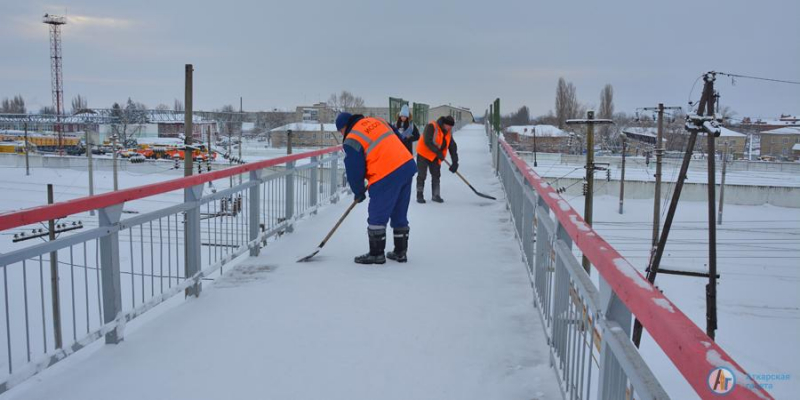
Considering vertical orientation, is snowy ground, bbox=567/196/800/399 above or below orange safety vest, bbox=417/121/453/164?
below

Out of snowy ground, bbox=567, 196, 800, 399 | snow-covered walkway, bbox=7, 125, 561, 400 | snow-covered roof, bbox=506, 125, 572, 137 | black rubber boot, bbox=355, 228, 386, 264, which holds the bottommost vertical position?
snowy ground, bbox=567, 196, 800, 399

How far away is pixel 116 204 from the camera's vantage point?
374 centimetres

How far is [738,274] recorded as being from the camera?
30.5 metres

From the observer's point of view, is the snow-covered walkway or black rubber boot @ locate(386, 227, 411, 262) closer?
the snow-covered walkway

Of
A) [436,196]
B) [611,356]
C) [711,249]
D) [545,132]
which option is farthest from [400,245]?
[545,132]

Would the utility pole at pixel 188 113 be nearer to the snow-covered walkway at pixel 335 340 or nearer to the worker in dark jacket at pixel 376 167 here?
the snow-covered walkway at pixel 335 340

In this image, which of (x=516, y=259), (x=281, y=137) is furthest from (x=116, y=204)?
(x=281, y=137)

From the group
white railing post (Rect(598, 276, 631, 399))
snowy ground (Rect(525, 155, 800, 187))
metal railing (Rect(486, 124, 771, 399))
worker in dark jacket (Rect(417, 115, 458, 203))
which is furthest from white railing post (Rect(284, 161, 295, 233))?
snowy ground (Rect(525, 155, 800, 187))

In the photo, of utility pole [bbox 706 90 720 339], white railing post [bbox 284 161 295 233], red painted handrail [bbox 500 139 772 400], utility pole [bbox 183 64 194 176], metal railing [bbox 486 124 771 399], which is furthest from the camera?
utility pole [bbox 183 64 194 176]

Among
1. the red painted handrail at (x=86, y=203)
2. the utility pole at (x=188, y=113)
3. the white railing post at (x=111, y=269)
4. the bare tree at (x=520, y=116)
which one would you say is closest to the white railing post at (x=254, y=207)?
the red painted handrail at (x=86, y=203)

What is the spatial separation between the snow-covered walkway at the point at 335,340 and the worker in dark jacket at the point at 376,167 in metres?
0.43

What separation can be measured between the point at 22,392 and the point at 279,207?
14.3 feet

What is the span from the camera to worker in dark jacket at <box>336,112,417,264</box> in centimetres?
563

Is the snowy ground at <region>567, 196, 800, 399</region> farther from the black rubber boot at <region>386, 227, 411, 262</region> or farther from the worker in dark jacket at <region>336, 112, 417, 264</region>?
the worker in dark jacket at <region>336, 112, 417, 264</region>
